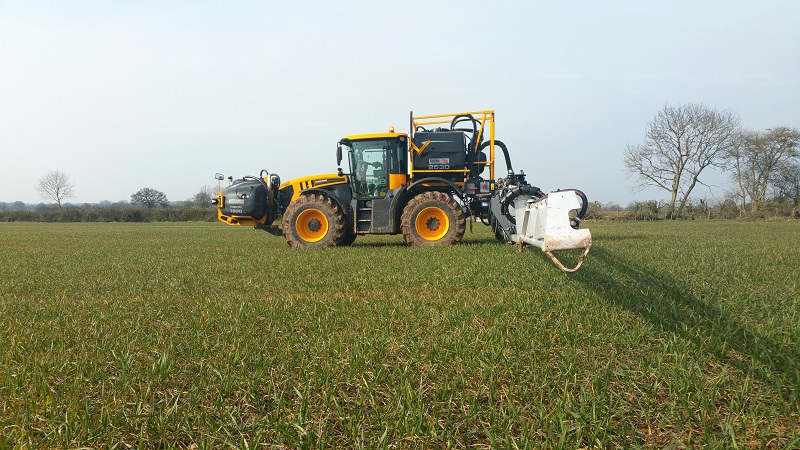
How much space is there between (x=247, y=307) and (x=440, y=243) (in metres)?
6.25

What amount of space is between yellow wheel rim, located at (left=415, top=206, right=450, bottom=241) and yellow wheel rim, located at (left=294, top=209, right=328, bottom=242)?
205 centimetres

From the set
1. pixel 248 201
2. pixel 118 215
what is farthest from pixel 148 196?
pixel 248 201

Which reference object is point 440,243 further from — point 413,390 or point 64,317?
point 413,390

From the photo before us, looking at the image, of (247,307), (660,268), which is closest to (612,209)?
(660,268)

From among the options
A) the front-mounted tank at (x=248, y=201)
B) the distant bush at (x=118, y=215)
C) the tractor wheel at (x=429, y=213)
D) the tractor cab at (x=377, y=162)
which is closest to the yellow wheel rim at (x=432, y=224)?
the tractor wheel at (x=429, y=213)

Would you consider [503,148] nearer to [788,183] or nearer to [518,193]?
[518,193]

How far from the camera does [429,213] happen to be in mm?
10414

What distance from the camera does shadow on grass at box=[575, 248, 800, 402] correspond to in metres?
2.64

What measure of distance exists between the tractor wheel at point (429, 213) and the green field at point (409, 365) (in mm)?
4681

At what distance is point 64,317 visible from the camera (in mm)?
4113

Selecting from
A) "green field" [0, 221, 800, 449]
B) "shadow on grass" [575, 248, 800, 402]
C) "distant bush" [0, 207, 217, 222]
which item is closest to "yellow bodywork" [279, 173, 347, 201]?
"green field" [0, 221, 800, 449]

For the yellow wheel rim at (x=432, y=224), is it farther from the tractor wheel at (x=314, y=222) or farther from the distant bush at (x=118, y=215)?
the distant bush at (x=118, y=215)

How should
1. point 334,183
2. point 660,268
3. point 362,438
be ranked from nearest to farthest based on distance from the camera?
point 362,438, point 660,268, point 334,183

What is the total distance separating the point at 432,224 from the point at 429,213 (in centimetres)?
24
